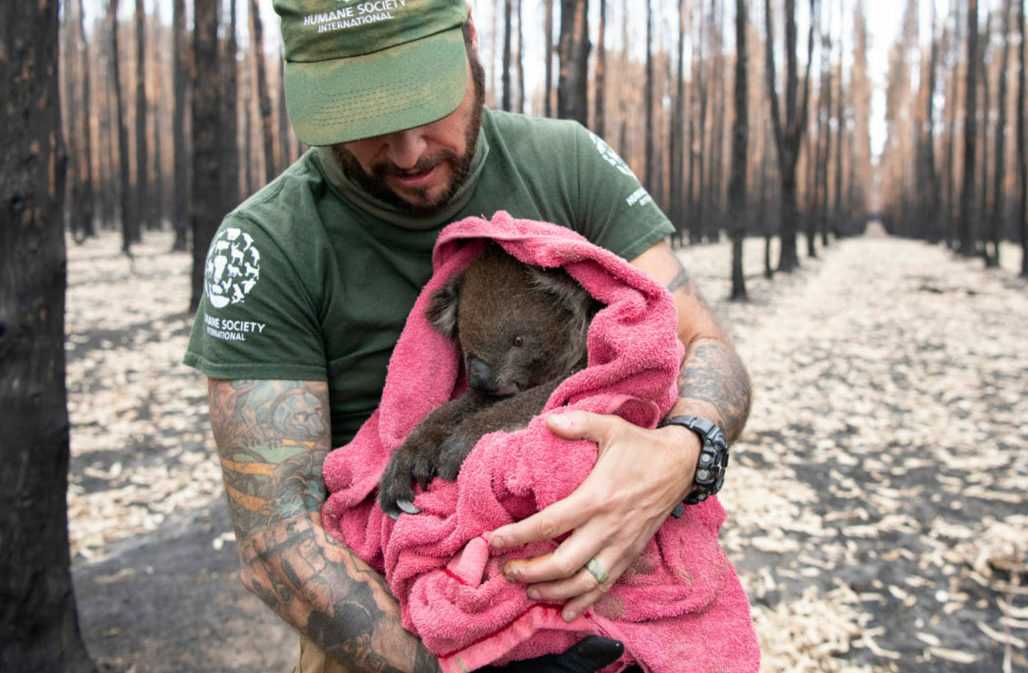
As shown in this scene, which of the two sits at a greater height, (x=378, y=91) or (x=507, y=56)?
(x=507, y=56)

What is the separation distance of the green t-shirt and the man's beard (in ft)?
0.11

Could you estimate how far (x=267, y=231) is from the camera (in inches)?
76.7

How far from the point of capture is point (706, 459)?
1.82 meters

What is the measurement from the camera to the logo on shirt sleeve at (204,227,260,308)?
191 cm

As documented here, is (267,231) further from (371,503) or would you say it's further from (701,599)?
(701,599)

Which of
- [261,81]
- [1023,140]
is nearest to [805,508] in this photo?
[261,81]

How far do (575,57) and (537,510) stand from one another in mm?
8652

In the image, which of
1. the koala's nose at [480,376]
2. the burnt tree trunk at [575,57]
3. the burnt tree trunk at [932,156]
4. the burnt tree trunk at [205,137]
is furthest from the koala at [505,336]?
the burnt tree trunk at [932,156]

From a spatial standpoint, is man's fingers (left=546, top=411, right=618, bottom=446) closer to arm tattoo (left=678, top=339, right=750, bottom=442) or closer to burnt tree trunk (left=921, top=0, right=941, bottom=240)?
arm tattoo (left=678, top=339, right=750, bottom=442)

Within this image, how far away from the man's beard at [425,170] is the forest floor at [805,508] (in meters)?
2.59

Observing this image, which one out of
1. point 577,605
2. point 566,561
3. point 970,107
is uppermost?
point 970,107

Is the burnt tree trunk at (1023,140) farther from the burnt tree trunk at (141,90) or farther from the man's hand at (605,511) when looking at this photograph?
the burnt tree trunk at (141,90)

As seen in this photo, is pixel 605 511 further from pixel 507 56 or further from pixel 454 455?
pixel 507 56

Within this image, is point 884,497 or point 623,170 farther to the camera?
point 884,497
